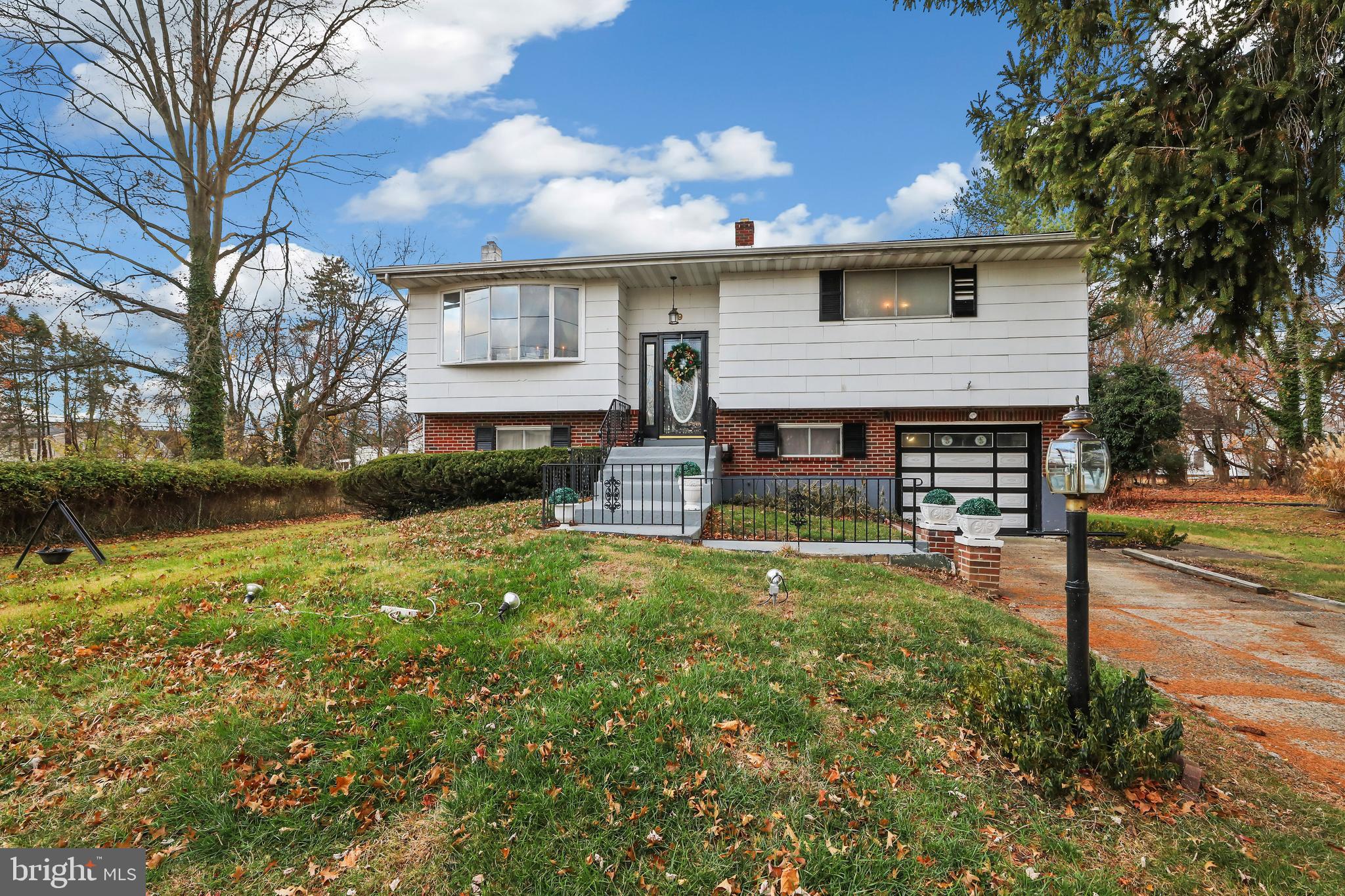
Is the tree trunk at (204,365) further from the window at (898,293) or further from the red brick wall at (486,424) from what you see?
the window at (898,293)

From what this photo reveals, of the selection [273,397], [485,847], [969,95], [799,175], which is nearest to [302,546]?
[485,847]

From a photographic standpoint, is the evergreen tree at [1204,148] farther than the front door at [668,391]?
No

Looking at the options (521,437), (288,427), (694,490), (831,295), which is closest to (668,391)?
(521,437)

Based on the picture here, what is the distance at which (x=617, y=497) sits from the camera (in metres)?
9.38

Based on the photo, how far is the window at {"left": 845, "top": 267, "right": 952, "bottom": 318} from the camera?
1181 cm

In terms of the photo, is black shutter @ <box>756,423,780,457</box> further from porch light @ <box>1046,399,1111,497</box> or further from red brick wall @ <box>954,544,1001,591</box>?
porch light @ <box>1046,399,1111,497</box>

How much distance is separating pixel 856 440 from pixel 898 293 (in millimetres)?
3162

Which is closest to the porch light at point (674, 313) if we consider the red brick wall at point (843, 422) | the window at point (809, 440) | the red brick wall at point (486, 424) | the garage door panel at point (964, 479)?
the red brick wall at point (843, 422)

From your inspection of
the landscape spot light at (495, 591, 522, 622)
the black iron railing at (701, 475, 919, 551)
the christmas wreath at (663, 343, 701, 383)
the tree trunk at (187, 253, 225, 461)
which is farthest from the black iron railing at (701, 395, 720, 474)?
the tree trunk at (187, 253, 225, 461)

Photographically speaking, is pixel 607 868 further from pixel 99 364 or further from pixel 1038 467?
pixel 99 364

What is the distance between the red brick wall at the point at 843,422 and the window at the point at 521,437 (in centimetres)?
397

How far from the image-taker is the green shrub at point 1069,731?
2834 mm

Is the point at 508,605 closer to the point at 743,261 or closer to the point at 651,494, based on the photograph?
the point at 651,494

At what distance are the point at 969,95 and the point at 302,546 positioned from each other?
10.3 metres
